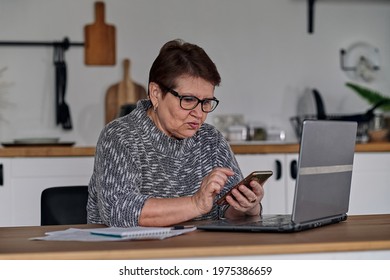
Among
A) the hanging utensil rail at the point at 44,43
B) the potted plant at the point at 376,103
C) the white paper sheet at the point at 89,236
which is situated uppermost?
the hanging utensil rail at the point at 44,43

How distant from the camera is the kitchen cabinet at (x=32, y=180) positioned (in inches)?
148

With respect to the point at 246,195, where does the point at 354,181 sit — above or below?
below

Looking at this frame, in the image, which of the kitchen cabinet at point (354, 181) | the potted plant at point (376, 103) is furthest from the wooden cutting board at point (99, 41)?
the potted plant at point (376, 103)

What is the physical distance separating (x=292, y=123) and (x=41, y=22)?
1603 millimetres

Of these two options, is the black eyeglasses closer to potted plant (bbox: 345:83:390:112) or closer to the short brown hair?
the short brown hair

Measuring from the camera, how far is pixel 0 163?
12.4 ft

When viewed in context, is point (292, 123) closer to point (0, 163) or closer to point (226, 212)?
point (0, 163)

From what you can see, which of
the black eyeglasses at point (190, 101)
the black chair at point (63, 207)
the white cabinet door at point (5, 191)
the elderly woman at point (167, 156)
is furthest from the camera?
the white cabinet door at point (5, 191)

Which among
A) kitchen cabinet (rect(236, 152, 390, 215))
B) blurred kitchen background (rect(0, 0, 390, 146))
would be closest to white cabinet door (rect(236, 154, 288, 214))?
kitchen cabinet (rect(236, 152, 390, 215))

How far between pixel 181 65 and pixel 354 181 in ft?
6.68

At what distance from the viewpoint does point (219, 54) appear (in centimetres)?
477

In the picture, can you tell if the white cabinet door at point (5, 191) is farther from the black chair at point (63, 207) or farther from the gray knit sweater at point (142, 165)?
the gray knit sweater at point (142, 165)

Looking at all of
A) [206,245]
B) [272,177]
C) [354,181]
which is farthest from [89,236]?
[354,181]

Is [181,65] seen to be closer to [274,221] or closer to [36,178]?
[274,221]
